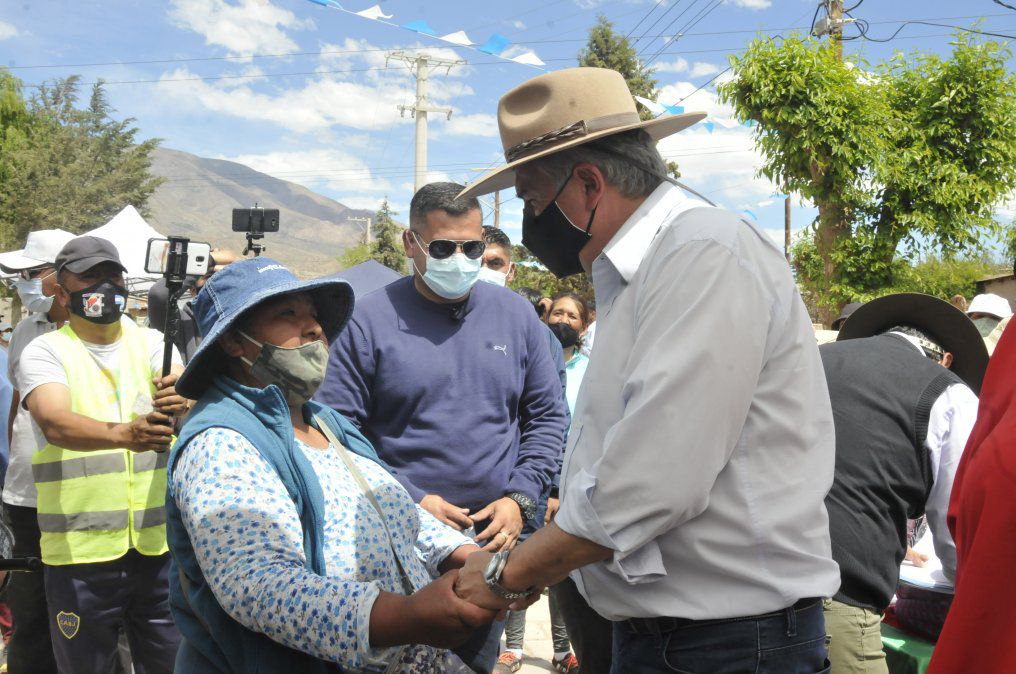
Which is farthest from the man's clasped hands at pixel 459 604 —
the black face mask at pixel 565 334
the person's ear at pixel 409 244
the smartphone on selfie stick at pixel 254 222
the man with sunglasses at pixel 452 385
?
the smartphone on selfie stick at pixel 254 222

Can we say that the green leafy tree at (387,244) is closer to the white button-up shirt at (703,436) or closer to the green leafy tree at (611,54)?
the green leafy tree at (611,54)

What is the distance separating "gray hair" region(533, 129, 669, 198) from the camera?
1.99 m

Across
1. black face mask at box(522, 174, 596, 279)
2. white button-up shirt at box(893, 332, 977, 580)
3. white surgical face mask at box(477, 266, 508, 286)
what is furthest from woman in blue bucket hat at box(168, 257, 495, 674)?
white surgical face mask at box(477, 266, 508, 286)

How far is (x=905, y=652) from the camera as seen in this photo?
324cm

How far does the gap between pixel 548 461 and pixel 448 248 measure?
0.97 m

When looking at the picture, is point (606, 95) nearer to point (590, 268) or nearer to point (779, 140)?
point (590, 268)

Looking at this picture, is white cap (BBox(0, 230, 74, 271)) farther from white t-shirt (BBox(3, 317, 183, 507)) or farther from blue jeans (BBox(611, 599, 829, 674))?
blue jeans (BBox(611, 599, 829, 674))

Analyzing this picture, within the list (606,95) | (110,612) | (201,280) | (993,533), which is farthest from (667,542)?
(201,280)

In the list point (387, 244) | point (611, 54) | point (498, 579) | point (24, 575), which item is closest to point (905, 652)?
point (498, 579)

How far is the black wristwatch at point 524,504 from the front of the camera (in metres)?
3.26

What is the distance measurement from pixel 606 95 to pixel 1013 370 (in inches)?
43.8

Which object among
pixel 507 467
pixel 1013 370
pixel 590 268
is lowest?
pixel 507 467

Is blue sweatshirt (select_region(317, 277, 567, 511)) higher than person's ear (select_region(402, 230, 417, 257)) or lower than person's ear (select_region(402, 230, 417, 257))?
lower

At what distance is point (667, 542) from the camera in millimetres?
1688
